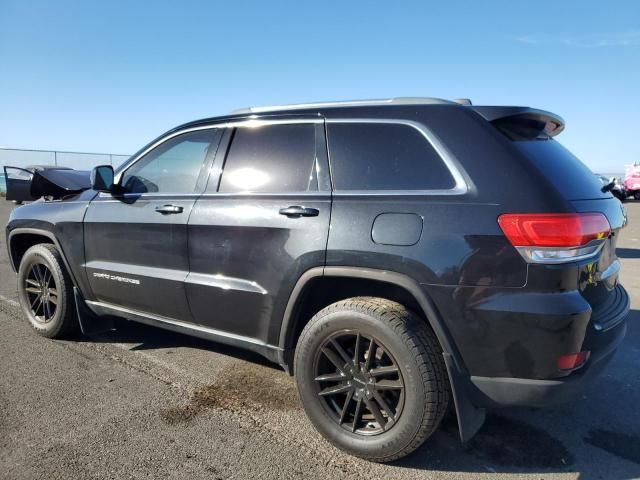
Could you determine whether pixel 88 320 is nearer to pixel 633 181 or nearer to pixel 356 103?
pixel 356 103

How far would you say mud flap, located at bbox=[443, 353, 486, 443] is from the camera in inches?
88.7

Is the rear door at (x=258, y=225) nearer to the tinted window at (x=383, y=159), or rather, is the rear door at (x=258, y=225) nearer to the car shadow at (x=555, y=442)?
the tinted window at (x=383, y=159)

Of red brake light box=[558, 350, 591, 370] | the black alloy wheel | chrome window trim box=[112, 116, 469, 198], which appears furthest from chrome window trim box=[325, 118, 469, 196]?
red brake light box=[558, 350, 591, 370]

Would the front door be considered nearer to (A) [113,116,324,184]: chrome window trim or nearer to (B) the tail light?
(A) [113,116,324,184]: chrome window trim

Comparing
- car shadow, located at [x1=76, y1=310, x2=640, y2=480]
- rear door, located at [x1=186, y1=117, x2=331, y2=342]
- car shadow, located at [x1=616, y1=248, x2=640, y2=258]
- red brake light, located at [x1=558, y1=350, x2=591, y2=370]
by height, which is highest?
rear door, located at [x1=186, y1=117, x2=331, y2=342]

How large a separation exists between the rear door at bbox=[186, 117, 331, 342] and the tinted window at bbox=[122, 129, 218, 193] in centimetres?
21

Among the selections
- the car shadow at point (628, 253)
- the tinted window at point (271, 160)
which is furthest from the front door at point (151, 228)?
the car shadow at point (628, 253)

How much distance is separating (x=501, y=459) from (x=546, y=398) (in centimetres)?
59

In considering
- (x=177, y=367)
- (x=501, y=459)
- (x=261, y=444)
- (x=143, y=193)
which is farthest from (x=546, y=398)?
(x=143, y=193)

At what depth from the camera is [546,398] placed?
216 centimetres

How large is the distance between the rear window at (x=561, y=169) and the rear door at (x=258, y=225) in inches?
42.8

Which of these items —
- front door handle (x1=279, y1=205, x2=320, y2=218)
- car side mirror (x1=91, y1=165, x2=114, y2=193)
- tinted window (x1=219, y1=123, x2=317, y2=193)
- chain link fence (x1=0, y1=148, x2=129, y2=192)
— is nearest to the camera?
front door handle (x1=279, y1=205, x2=320, y2=218)

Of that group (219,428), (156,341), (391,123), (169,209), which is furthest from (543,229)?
(156,341)

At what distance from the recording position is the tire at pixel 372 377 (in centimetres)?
230
